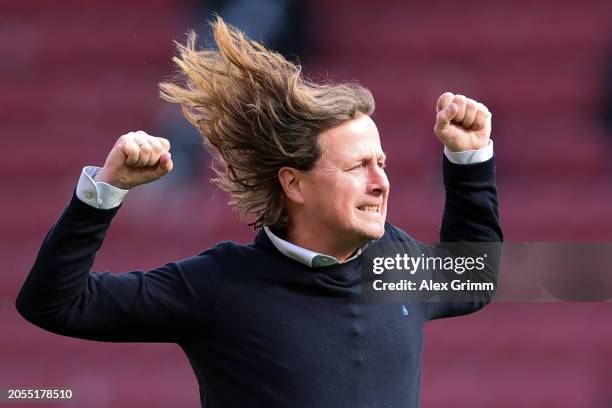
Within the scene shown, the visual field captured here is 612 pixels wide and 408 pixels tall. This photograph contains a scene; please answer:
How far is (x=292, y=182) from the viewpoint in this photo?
2092 mm

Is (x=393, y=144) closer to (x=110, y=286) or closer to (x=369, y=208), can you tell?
(x=369, y=208)

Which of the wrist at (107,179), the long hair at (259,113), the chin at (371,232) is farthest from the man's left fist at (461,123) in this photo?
the wrist at (107,179)

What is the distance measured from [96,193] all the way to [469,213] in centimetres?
70

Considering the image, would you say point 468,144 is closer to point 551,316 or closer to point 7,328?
point 551,316

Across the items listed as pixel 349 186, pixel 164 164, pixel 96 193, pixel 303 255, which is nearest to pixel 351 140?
pixel 349 186

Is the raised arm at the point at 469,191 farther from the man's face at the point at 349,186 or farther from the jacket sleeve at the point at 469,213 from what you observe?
the man's face at the point at 349,186

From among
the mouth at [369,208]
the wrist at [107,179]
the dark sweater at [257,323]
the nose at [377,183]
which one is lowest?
the dark sweater at [257,323]

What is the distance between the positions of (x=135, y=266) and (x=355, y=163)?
203 centimetres

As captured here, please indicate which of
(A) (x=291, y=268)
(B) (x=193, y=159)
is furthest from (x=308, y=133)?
(B) (x=193, y=159)

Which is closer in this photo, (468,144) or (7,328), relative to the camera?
(468,144)

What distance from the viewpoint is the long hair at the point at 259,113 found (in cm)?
206

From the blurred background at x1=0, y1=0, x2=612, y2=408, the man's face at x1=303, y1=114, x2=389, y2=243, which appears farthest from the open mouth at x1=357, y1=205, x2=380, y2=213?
the blurred background at x1=0, y1=0, x2=612, y2=408

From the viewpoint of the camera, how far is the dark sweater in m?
1.91

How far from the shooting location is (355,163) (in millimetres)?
2023
